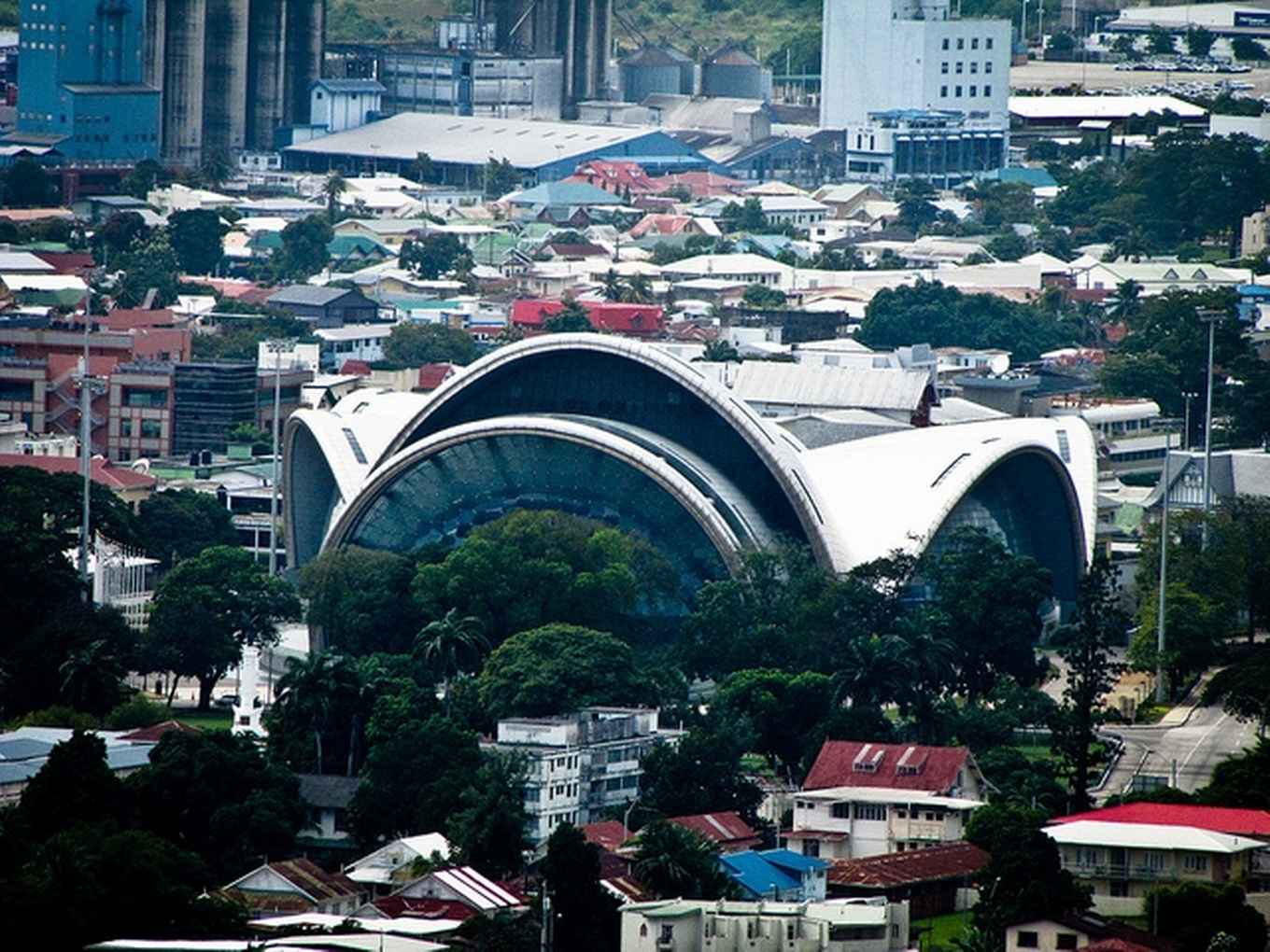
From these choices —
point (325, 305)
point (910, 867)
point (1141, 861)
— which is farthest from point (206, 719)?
point (325, 305)

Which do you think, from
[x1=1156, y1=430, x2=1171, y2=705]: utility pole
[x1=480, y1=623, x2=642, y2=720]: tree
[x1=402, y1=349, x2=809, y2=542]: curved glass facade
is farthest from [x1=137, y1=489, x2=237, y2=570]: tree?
[x1=1156, y1=430, x2=1171, y2=705]: utility pole

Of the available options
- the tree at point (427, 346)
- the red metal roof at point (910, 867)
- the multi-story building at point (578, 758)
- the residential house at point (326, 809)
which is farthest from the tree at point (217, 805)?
the tree at point (427, 346)

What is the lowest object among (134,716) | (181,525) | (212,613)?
(134,716)

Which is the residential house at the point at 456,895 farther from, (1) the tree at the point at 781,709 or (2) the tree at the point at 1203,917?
(1) the tree at the point at 781,709

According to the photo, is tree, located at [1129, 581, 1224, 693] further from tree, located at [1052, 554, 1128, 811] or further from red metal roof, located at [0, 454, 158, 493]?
red metal roof, located at [0, 454, 158, 493]

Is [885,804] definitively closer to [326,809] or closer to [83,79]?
[326,809]

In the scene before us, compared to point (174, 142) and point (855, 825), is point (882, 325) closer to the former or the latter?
Answer: point (174, 142)

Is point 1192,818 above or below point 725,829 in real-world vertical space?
above
